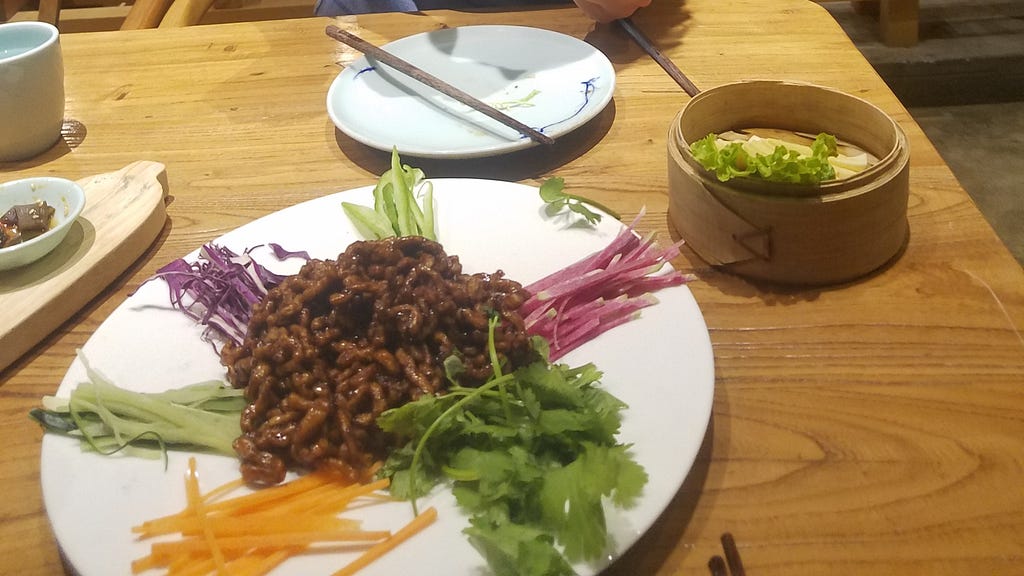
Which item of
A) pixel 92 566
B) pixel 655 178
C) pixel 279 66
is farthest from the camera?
pixel 279 66

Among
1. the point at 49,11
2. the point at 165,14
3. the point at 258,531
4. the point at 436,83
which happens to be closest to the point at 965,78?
the point at 436,83

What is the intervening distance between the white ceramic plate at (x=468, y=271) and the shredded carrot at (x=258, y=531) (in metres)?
0.02

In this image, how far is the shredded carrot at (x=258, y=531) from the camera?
0.84 meters

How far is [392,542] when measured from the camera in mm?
847

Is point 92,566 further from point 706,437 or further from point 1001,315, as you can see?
point 1001,315

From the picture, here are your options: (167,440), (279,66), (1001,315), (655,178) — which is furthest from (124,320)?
(1001,315)

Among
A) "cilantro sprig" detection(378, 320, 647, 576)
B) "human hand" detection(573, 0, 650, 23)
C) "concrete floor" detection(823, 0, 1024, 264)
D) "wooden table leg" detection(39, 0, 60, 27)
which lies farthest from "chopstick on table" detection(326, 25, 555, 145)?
"concrete floor" detection(823, 0, 1024, 264)

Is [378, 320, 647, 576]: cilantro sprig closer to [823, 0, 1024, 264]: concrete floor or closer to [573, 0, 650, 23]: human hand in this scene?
[573, 0, 650, 23]: human hand

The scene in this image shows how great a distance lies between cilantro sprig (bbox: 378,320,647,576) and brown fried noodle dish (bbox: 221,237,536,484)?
5 centimetres

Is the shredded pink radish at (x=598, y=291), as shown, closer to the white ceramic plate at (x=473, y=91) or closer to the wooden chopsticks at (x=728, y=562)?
the wooden chopsticks at (x=728, y=562)

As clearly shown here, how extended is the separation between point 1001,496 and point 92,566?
3.46ft

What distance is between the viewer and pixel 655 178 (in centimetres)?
162

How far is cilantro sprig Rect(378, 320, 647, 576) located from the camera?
807 mm

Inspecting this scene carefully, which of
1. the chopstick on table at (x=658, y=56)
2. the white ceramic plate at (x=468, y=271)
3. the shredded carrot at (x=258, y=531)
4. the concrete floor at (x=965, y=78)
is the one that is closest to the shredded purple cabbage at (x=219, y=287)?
the white ceramic plate at (x=468, y=271)
